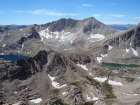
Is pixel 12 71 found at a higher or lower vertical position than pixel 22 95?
higher

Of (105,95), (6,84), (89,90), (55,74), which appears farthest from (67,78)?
(6,84)

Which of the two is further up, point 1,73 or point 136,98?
point 1,73

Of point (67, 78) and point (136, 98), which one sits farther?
point (67, 78)

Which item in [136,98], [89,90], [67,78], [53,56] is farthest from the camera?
[53,56]

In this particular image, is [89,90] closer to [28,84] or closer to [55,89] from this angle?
[55,89]

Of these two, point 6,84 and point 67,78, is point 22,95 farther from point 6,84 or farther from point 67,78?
point 67,78

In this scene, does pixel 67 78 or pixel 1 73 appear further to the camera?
pixel 67 78

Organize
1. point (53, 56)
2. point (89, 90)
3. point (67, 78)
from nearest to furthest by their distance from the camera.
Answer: point (89, 90)
point (67, 78)
point (53, 56)

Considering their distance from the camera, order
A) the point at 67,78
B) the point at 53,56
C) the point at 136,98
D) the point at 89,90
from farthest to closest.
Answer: the point at 53,56 < the point at 67,78 < the point at 89,90 < the point at 136,98

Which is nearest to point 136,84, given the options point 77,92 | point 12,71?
point 77,92
